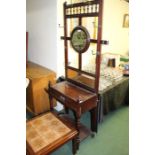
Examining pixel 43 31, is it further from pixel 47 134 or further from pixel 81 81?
pixel 47 134

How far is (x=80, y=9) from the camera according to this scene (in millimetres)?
1981

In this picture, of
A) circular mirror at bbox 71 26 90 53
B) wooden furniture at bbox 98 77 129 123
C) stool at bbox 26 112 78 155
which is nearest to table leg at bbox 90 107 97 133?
wooden furniture at bbox 98 77 129 123

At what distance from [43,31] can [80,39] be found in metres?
0.99

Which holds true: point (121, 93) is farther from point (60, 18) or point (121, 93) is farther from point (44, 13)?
point (44, 13)

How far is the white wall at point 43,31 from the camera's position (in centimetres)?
254

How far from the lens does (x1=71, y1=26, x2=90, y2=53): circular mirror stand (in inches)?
76.6

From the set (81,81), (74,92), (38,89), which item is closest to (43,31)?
(38,89)

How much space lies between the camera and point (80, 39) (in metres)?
2.03

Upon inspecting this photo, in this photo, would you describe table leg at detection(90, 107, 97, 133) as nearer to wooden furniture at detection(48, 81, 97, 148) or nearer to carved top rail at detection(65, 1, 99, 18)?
wooden furniture at detection(48, 81, 97, 148)

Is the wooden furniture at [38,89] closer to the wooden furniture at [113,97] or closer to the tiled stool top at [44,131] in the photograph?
the tiled stool top at [44,131]
